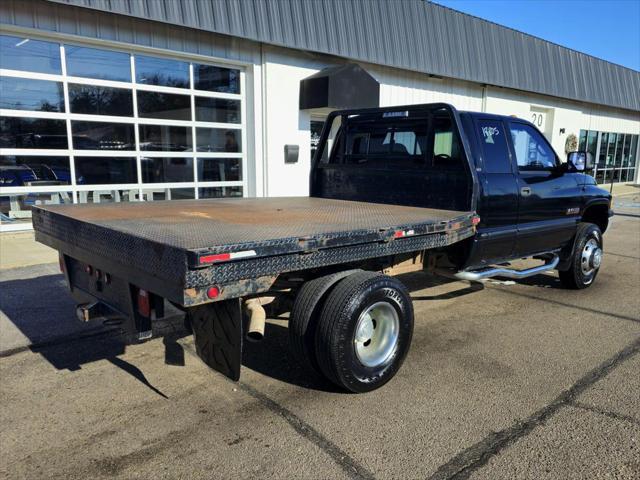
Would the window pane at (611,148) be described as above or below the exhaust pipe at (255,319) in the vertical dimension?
above

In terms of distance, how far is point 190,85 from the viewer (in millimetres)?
10445

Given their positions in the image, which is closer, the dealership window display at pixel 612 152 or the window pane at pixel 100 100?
the window pane at pixel 100 100

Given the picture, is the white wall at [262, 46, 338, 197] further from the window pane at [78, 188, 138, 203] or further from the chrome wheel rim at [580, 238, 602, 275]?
the chrome wheel rim at [580, 238, 602, 275]

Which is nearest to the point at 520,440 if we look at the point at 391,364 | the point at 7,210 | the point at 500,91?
the point at 391,364

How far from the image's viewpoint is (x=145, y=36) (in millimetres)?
9422

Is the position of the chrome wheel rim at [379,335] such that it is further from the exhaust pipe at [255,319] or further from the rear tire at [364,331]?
the exhaust pipe at [255,319]

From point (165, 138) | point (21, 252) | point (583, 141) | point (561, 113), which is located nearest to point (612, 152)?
point (583, 141)

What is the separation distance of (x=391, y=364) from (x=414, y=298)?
2.44 meters

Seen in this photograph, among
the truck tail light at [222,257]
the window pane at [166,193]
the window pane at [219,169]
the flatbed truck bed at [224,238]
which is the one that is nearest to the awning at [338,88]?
the window pane at [219,169]

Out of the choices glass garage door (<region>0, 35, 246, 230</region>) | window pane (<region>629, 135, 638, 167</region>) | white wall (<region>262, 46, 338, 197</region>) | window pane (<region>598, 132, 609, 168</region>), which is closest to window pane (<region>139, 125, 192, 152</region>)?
glass garage door (<region>0, 35, 246, 230</region>)

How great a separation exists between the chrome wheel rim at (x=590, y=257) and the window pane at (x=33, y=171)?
823cm

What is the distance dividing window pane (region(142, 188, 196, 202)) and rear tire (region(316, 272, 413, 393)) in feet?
24.8

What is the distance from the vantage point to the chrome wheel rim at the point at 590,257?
648 centimetres

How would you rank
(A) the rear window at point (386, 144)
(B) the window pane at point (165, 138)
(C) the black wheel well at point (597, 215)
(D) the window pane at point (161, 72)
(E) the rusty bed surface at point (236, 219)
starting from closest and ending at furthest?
(E) the rusty bed surface at point (236, 219) < (A) the rear window at point (386, 144) < (C) the black wheel well at point (597, 215) < (D) the window pane at point (161, 72) < (B) the window pane at point (165, 138)
